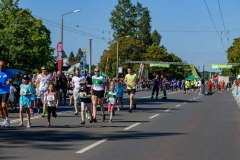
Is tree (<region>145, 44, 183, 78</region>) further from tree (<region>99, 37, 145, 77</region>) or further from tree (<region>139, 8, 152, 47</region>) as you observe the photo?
tree (<region>99, 37, 145, 77</region>)

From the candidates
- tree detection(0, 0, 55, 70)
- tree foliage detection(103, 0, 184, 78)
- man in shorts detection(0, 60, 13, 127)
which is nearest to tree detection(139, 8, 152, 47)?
tree foliage detection(103, 0, 184, 78)

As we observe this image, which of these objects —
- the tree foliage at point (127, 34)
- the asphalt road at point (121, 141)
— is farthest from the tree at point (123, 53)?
the asphalt road at point (121, 141)

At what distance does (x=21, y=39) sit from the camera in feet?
176

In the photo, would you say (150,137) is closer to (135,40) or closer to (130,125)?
(130,125)

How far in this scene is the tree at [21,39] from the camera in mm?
53081

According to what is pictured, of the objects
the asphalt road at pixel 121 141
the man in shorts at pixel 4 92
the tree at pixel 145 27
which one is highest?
the tree at pixel 145 27

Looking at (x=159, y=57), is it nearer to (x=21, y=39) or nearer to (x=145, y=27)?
(x=145, y=27)

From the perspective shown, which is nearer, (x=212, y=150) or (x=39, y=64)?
(x=212, y=150)

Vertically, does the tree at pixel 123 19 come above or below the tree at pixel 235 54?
above

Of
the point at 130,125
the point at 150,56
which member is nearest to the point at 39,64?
the point at 130,125

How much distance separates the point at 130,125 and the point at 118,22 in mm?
91102

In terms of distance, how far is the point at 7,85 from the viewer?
48.5 ft

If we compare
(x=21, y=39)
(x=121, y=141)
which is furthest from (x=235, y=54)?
(x=121, y=141)

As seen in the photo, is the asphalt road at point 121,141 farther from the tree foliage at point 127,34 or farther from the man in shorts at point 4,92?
the tree foliage at point 127,34
